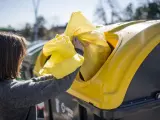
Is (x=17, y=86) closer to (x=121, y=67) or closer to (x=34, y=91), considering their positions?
(x=34, y=91)

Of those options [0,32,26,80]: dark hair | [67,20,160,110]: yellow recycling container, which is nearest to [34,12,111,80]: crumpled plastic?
[67,20,160,110]: yellow recycling container

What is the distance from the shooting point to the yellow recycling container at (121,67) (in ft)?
6.02

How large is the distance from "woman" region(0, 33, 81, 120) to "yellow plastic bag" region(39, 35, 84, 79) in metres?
0.04

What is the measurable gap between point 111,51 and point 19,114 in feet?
2.71

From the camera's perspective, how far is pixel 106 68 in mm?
1912

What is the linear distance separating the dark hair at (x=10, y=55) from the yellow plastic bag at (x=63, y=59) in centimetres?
20

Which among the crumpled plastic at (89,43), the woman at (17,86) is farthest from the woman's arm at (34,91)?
the crumpled plastic at (89,43)

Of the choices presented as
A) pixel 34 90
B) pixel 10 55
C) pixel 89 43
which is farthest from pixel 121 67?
pixel 10 55

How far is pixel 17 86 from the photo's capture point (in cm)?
161

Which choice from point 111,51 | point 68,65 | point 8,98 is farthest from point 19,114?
point 111,51

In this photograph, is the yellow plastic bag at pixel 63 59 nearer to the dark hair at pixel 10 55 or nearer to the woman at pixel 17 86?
the woman at pixel 17 86

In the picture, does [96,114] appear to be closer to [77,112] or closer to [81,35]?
[77,112]

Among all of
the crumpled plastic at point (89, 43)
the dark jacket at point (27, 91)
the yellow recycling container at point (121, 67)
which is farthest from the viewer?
the crumpled plastic at point (89, 43)

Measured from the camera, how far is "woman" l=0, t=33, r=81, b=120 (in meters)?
1.60
